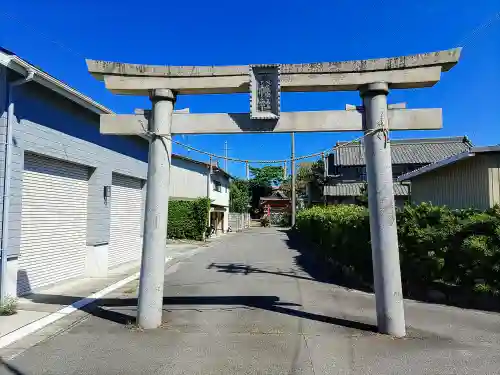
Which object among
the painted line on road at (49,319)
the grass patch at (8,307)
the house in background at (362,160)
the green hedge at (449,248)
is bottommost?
the painted line on road at (49,319)

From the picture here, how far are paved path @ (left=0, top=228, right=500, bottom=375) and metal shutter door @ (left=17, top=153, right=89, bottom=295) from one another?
183cm

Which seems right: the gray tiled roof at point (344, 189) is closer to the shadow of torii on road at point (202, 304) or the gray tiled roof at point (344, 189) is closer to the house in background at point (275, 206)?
the house in background at point (275, 206)

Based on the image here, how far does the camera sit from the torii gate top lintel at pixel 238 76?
5914mm

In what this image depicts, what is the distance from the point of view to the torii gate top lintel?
5914 mm

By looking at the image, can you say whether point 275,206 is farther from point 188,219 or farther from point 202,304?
point 202,304

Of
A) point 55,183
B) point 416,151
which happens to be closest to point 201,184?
point 416,151

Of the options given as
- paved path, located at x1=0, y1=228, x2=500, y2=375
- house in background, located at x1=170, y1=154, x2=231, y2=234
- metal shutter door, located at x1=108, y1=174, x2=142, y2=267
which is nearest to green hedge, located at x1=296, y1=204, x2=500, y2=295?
paved path, located at x1=0, y1=228, x2=500, y2=375

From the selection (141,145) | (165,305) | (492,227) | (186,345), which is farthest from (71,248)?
(492,227)

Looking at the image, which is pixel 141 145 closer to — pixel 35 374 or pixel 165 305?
pixel 165 305

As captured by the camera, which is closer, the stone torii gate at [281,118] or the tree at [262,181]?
the stone torii gate at [281,118]

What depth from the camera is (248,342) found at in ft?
17.6

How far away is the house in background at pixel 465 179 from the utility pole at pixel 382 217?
5.71 metres

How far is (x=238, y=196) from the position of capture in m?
49.4

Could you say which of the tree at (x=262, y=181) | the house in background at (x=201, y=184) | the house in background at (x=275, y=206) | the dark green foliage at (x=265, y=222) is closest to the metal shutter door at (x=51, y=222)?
the house in background at (x=201, y=184)
